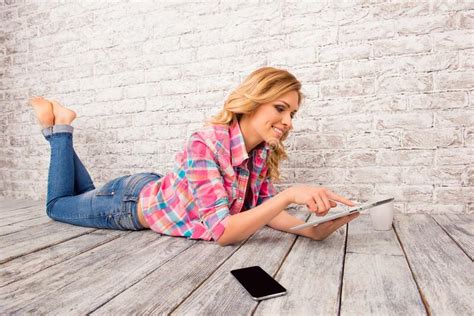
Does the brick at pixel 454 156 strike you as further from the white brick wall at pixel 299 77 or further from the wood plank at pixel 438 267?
the wood plank at pixel 438 267

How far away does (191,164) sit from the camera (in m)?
1.27

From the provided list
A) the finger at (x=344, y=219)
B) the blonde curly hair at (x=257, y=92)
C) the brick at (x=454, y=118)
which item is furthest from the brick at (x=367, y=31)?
the finger at (x=344, y=219)

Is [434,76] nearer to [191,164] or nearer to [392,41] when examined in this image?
[392,41]

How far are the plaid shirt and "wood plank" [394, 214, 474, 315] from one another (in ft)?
1.87

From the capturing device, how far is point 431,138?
1.76 m

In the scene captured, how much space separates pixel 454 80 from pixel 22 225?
2116 millimetres

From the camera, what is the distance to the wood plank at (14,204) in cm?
226

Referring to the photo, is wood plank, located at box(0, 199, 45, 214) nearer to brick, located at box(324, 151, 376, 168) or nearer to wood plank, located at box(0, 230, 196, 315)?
wood plank, located at box(0, 230, 196, 315)

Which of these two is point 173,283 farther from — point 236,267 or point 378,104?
point 378,104

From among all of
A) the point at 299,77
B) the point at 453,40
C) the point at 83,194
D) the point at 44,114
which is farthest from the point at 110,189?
the point at 453,40

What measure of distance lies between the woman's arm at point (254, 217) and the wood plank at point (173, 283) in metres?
0.08

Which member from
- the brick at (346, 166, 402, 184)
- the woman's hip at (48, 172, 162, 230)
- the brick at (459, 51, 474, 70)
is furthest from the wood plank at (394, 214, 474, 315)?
the woman's hip at (48, 172, 162, 230)

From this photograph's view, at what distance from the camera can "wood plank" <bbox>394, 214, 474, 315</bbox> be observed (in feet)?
2.68

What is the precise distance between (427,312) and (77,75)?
94.3 inches
